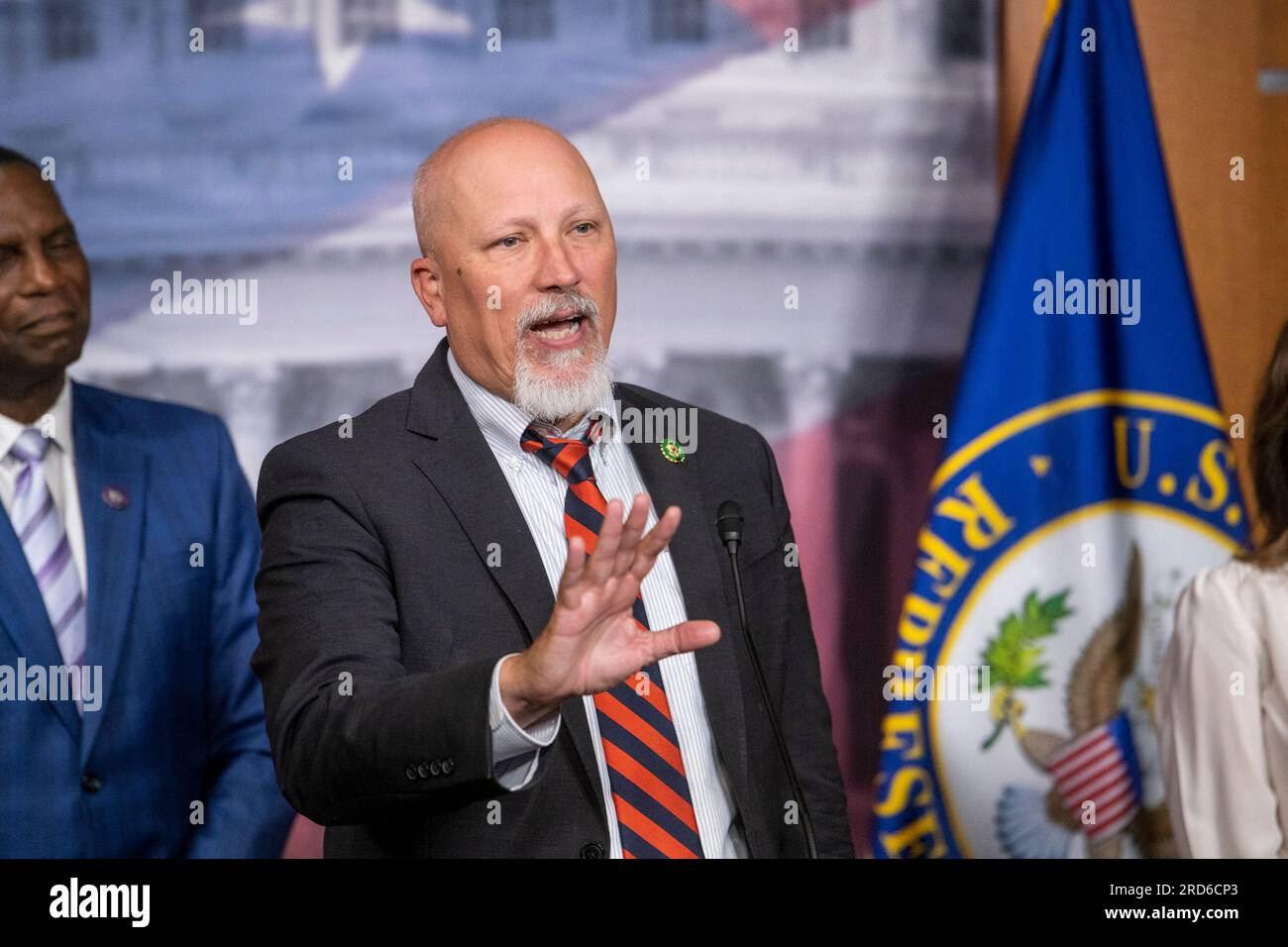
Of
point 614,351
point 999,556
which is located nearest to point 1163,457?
point 999,556

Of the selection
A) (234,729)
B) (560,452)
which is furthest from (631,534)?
(234,729)

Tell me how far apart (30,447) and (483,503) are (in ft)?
4.92

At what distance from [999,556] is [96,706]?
7.01ft

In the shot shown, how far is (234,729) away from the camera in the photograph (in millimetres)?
3178

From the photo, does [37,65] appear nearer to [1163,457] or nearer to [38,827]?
[38,827]

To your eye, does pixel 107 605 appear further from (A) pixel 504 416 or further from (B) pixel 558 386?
(B) pixel 558 386

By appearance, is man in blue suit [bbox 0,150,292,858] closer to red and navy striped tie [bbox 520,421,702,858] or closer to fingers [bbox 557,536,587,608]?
red and navy striped tie [bbox 520,421,702,858]

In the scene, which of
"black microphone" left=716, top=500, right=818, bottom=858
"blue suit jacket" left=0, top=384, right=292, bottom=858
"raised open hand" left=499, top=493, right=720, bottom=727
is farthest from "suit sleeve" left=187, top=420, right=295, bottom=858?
"raised open hand" left=499, top=493, right=720, bottom=727

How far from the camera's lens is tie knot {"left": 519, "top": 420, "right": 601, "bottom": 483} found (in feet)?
7.55

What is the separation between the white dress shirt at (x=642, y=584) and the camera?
6.93 feet

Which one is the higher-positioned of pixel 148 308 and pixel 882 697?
pixel 148 308

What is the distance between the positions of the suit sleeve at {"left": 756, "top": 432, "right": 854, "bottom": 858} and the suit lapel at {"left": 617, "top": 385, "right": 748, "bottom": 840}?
172 millimetres

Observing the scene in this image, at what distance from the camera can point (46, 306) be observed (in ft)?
10.6
